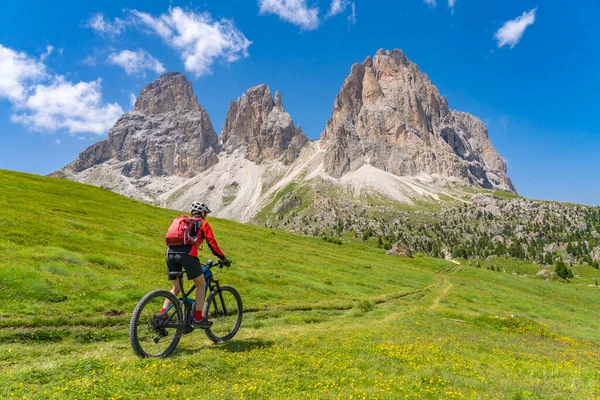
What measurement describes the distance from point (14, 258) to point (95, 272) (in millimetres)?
4675

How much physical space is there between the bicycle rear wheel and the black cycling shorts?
0.92 metres

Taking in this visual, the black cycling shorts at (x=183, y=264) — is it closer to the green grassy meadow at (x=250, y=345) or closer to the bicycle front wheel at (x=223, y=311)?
the bicycle front wheel at (x=223, y=311)

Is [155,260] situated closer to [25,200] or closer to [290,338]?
[290,338]

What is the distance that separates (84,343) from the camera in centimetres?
1370

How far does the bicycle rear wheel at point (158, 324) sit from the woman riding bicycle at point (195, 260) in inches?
10.9

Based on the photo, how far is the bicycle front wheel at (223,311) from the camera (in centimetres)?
1346

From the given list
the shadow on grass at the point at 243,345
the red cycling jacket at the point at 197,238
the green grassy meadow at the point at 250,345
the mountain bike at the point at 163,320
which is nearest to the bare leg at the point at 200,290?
the mountain bike at the point at 163,320

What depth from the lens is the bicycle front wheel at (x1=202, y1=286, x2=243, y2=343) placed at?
13.5 metres

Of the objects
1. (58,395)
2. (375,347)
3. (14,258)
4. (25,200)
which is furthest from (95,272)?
(25,200)

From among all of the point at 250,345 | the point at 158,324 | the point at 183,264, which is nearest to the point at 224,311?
the point at 250,345

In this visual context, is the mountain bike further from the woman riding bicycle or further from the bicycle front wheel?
the woman riding bicycle

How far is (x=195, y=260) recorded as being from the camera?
12.3 metres

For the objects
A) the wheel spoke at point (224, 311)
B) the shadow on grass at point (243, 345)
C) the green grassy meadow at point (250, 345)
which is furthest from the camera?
the wheel spoke at point (224, 311)

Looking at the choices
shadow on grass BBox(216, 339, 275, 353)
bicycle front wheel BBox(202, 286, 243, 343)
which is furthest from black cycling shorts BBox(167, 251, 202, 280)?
shadow on grass BBox(216, 339, 275, 353)
